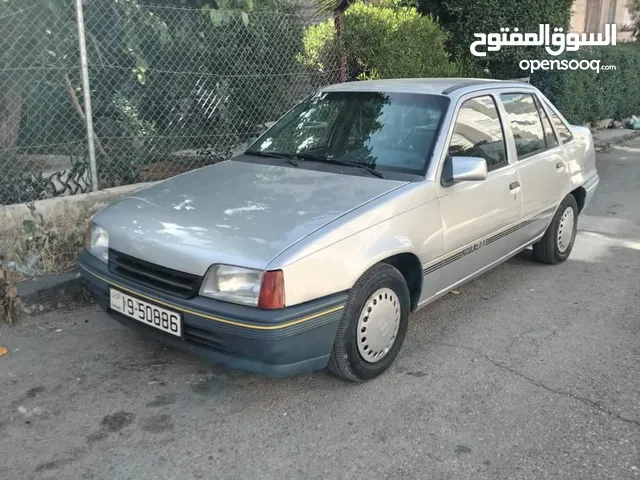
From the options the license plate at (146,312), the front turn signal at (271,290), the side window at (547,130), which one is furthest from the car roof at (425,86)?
the license plate at (146,312)

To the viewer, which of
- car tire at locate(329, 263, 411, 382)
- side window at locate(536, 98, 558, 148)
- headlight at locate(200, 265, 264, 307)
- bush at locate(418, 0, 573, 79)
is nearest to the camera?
headlight at locate(200, 265, 264, 307)

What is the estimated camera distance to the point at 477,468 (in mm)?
2703

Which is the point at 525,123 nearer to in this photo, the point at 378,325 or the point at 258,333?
the point at 378,325

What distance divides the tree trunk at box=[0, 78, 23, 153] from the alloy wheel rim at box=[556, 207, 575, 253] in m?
4.84

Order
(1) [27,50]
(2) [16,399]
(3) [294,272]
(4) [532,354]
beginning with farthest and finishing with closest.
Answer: (1) [27,50] → (4) [532,354] → (2) [16,399] → (3) [294,272]

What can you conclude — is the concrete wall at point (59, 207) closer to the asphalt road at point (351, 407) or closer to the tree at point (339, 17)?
the asphalt road at point (351, 407)

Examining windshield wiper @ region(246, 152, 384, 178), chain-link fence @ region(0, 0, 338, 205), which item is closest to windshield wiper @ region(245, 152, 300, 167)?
windshield wiper @ region(246, 152, 384, 178)

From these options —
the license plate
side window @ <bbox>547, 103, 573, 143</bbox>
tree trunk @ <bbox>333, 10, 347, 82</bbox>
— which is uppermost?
tree trunk @ <bbox>333, 10, 347, 82</bbox>

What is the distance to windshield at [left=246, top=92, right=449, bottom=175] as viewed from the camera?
3.86 metres

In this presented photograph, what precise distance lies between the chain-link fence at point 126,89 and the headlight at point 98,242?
2050 millimetres

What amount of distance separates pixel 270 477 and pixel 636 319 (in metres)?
2.98

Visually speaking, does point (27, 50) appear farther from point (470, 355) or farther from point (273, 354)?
point (470, 355)

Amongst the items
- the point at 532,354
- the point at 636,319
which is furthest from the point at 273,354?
the point at 636,319

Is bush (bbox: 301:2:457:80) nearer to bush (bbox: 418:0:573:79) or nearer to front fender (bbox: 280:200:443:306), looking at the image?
bush (bbox: 418:0:573:79)
